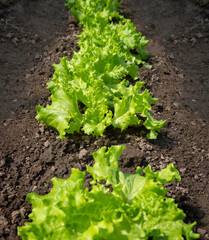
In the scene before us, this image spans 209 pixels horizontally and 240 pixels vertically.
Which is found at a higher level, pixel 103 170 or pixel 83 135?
pixel 103 170

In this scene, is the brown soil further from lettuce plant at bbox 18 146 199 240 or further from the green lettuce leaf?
lettuce plant at bbox 18 146 199 240

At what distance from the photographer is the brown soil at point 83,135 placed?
271 centimetres

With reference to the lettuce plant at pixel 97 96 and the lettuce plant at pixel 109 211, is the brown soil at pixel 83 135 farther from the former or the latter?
the lettuce plant at pixel 109 211

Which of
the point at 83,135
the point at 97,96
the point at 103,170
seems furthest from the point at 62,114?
the point at 103,170

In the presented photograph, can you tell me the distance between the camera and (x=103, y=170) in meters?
2.30

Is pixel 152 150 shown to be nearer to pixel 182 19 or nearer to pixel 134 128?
pixel 134 128

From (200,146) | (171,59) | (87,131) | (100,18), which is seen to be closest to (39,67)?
(100,18)

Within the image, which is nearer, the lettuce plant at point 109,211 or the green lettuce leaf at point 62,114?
the lettuce plant at point 109,211

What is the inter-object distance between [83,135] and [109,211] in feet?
4.43

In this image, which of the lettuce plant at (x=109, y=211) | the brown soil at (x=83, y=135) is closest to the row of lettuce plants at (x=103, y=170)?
the lettuce plant at (x=109, y=211)

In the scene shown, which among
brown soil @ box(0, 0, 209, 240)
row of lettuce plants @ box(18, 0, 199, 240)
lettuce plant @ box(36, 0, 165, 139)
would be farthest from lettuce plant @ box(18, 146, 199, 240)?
lettuce plant @ box(36, 0, 165, 139)

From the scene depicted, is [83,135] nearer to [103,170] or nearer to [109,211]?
[103,170]

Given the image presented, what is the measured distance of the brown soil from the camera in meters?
2.71

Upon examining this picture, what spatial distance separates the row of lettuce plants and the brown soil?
24 centimetres
